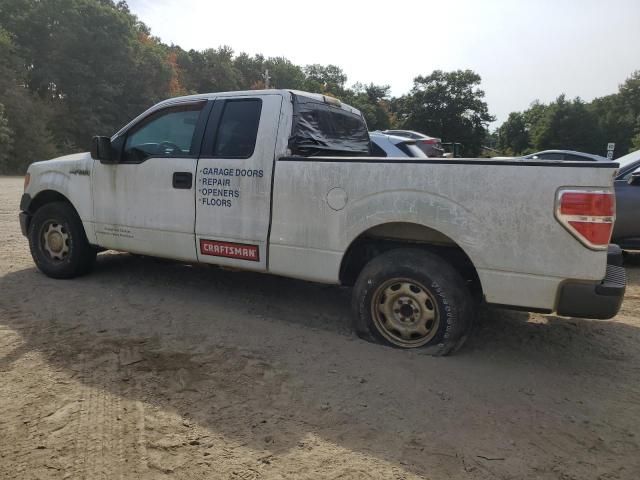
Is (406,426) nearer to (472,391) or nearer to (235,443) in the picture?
(472,391)

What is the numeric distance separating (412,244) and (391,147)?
183 inches

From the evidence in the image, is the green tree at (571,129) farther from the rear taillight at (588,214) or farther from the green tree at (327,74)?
the rear taillight at (588,214)

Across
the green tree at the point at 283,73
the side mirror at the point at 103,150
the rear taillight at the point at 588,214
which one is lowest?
the rear taillight at the point at 588,214

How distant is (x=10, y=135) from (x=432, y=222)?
2835cm

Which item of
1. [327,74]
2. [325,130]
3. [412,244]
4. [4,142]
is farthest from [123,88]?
[327,74]

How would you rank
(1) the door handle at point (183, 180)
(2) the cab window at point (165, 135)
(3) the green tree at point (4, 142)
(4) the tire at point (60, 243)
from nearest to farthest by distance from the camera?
(1) the door handle at point (183, 180)
(2) the cab window at point (165, 135)
(4) the tire at point (60, 243)
(3) the green tree at point (4, 142)

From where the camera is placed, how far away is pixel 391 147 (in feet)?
26.8

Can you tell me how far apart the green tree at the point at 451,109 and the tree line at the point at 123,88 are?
0.11m

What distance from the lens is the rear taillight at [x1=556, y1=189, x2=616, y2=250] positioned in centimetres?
293

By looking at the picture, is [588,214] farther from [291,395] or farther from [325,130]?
[325,130]

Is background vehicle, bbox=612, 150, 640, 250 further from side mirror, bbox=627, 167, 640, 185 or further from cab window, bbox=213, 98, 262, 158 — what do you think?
cab window, bbox=213, 98, 262, 158

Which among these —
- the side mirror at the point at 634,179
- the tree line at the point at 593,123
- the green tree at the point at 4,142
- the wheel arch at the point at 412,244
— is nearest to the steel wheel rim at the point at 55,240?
the wheel arch at the point at 412,244

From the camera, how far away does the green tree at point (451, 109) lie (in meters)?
50.0

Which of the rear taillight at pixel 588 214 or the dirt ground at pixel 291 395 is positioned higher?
the rear taillight at pixel 588 214
